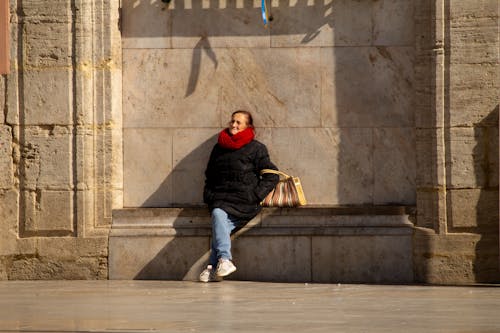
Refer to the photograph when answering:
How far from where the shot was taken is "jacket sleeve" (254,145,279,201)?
1273cm

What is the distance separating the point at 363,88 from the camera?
1316cm

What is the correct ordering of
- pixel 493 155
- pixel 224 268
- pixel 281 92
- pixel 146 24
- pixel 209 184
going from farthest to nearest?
pixel 146 24, pixel 281 92, pixel 209 184, pixel 493 155, pixel 224 268

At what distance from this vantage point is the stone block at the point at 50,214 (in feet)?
42.7

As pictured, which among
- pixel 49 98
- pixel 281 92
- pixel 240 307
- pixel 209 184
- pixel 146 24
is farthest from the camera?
pixel 146 24

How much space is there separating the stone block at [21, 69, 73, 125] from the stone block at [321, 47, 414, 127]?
2.70 metres

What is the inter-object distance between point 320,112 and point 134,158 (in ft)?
6.70

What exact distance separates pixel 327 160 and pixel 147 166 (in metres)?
1.92

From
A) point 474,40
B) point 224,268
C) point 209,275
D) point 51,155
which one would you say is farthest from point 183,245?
point 474,40

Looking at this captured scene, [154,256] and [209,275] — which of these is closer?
[209,275]

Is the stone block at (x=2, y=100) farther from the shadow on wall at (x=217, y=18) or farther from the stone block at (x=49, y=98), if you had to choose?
the shadow on wall at (x=217, y=18)

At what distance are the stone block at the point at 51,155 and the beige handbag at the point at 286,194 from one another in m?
2.09

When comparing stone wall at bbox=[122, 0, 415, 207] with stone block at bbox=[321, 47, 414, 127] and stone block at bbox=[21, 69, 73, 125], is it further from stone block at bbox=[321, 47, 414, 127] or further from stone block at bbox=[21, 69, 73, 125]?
stone block at bbox=[21, 69, 73, 125]

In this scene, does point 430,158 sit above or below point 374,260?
above

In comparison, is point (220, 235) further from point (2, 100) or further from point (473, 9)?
point (473, 9)
